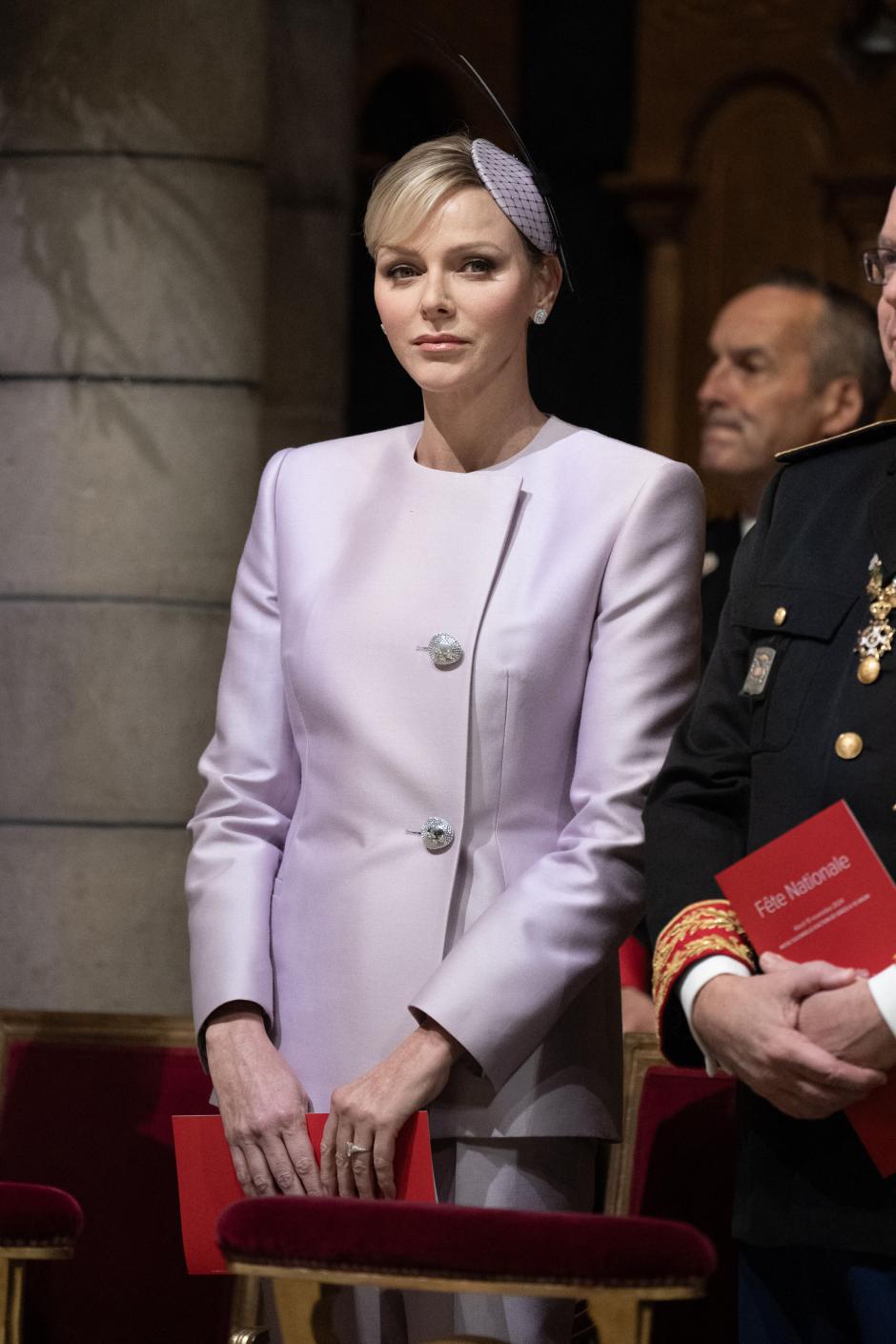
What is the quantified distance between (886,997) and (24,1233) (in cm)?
91

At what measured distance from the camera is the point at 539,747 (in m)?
2.11

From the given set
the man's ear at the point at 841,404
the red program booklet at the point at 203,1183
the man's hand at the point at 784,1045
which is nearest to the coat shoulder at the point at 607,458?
the man's hand at the point at 784,1045

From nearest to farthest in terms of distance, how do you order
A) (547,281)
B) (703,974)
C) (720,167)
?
1. (703,974)
2. (547,281)
3. (720,167)

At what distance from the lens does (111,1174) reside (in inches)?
105

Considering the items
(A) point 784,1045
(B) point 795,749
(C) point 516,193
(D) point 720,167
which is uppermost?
(D) point 720,167

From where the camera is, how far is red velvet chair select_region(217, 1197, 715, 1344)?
174 cm

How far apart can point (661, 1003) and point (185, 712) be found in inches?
66.7

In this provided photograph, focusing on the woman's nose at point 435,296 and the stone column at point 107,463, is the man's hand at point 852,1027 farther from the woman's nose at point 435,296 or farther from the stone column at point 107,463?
the stone column at point 107,463

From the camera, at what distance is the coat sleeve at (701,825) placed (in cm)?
184

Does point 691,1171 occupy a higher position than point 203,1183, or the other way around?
point 203,1183

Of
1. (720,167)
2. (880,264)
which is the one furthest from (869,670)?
(720,167)

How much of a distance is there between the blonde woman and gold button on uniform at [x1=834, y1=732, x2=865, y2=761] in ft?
0.98

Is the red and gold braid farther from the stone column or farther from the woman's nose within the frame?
the stone column

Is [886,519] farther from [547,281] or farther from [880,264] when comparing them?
[547,281]
